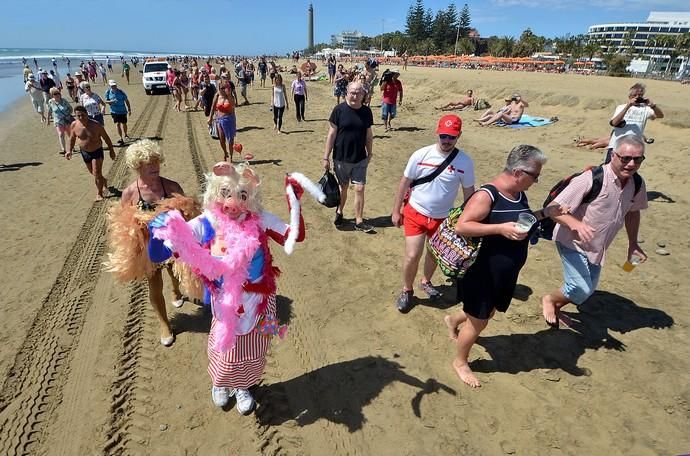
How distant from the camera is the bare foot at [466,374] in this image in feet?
10.9

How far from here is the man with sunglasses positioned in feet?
9.78

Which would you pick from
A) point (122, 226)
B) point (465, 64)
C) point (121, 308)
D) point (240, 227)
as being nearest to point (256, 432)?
point (240, 227)

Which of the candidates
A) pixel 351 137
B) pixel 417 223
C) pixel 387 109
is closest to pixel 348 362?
pixel 417 223

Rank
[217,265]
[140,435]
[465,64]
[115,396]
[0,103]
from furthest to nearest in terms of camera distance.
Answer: [465,64]
[0,103]
[115,396]
[140,435]
[217,265]

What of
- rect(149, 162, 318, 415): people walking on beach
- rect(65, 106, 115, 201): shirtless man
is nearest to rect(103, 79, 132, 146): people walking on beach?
rect(65, 106, 115, 201): shirtless man

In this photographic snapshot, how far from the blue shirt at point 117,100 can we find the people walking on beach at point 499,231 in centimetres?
1155

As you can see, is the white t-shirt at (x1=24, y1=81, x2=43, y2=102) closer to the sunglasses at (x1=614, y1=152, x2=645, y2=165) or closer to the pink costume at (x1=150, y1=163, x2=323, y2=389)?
the pink costume at (x1=150, y1=163, x2=323, y2=389)

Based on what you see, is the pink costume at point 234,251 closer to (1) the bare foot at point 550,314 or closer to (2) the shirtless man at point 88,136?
(1) the bare foot at point 550,314

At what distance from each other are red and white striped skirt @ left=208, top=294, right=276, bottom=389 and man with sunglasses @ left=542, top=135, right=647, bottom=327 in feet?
8.46

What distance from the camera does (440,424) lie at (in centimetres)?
301

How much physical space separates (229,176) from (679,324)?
500cm

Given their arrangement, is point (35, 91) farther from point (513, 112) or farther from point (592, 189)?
point (592, 189)

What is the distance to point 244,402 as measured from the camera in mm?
3010

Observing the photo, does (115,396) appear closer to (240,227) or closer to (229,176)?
(240,227)
